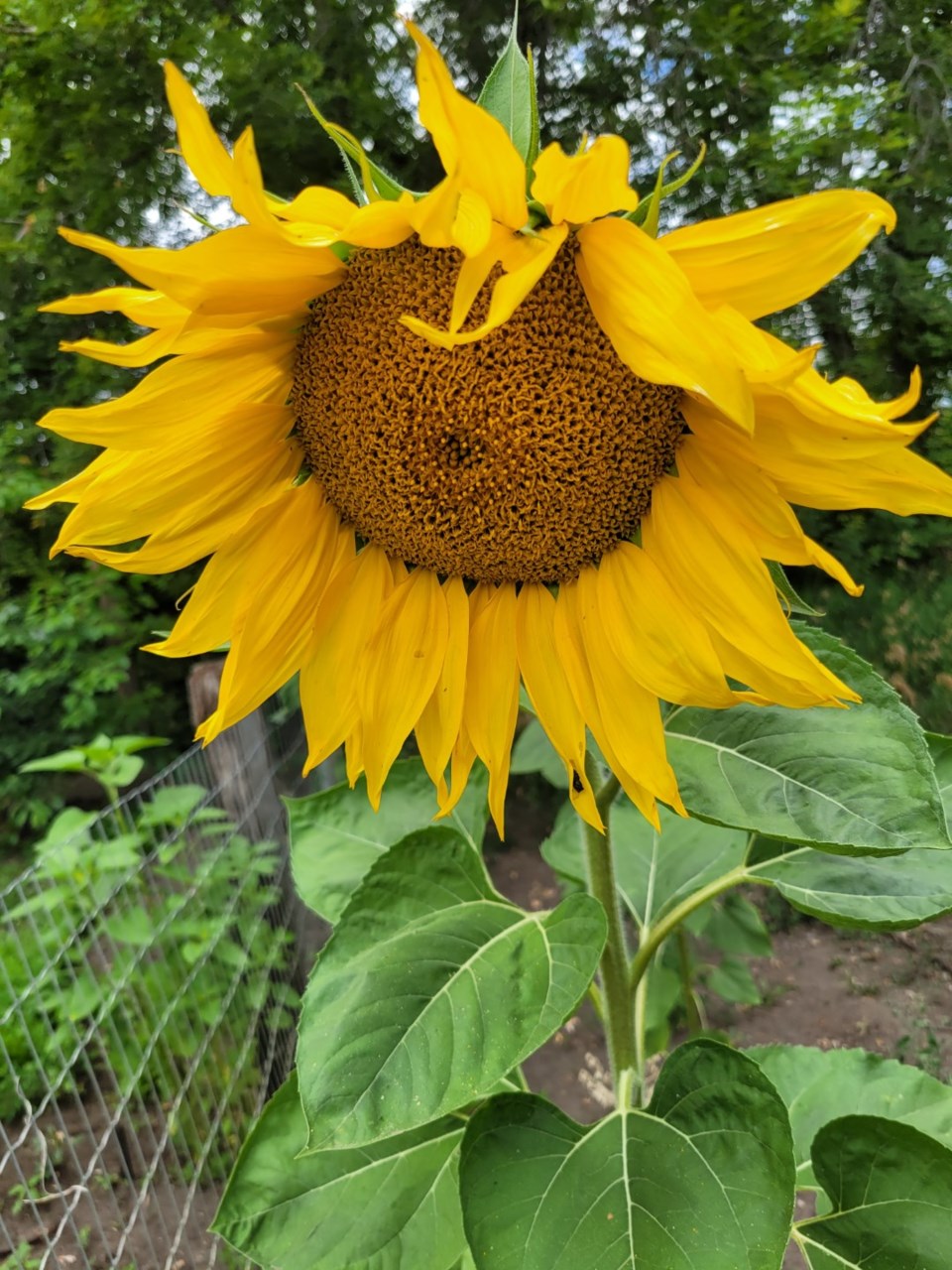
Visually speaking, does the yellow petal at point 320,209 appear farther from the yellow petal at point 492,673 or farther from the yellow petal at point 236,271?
the yellow petal at point 492,673

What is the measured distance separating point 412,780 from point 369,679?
1.34 feet

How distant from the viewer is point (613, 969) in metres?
0.94

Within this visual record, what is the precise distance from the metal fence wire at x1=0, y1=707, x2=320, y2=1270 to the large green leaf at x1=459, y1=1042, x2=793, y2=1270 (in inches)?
41.2

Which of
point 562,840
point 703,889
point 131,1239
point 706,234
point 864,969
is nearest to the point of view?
point 706,234

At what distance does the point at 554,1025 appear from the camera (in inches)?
26.6

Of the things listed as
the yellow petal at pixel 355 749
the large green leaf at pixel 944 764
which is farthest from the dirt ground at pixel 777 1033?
the yellow petal at pixel 355 749

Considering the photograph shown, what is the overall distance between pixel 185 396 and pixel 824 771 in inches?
21.3

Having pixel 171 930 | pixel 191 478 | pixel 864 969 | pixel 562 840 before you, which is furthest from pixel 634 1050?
pixel 864 969

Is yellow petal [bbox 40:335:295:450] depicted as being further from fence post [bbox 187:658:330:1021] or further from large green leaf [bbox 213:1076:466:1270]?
fence post [bbox 187:658:330:1021]

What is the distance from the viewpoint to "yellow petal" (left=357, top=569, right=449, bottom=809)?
0.76 metres

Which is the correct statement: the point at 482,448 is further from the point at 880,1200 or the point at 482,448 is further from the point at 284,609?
the point at 880,1200

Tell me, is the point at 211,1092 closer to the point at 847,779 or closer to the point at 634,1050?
the point at 634,1050

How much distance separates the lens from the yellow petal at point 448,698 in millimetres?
748

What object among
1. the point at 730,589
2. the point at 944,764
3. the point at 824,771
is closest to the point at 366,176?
the point at 730,589
